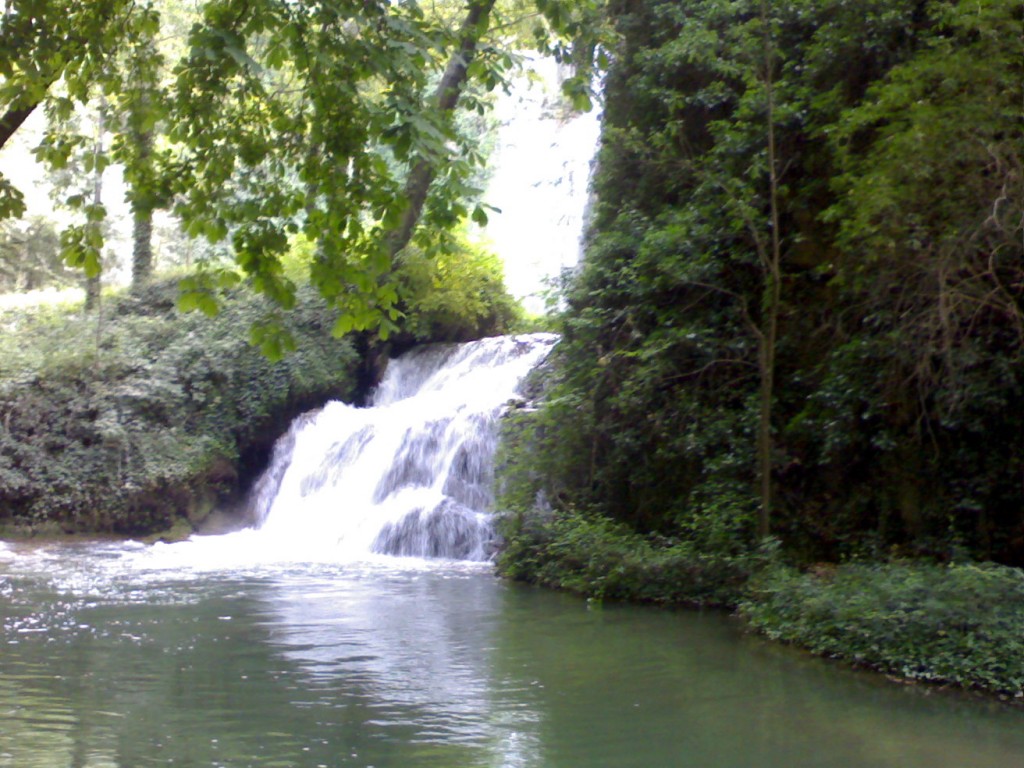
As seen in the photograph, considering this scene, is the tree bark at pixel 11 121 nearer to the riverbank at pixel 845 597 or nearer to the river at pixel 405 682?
the river at pixel 405 682

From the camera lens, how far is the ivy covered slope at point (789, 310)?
9.95 metres

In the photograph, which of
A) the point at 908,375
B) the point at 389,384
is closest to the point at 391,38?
the point at 908,375

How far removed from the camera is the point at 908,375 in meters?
10.9

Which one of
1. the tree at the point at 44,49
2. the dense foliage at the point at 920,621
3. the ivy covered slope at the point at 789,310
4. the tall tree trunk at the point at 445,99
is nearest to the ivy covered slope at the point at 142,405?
the ivy covered slope at the point at 789,310

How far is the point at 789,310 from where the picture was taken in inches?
511

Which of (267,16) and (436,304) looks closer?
(267,16)

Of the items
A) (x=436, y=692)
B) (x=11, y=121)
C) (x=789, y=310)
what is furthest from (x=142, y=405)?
(x=11, y=121)

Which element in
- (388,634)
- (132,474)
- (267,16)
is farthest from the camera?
(132,474)

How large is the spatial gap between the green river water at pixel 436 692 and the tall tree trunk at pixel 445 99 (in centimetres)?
306

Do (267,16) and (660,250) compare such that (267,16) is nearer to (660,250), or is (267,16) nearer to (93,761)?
(93,761)

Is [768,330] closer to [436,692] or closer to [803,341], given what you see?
[803,341]

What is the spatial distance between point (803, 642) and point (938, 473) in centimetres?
264

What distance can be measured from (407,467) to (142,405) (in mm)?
6515

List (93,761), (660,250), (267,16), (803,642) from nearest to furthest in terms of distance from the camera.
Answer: (267,16), (93,761), (803,642), (660,250)
